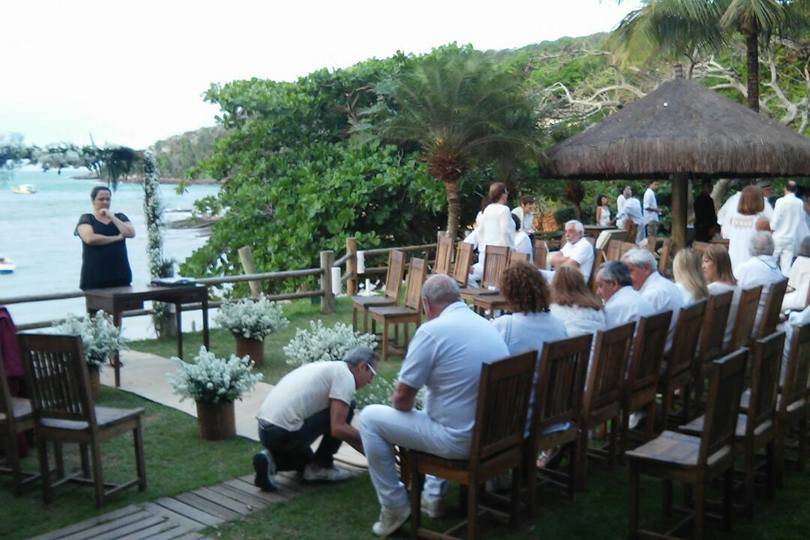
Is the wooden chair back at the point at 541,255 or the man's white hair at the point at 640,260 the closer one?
the man's white hair at the point at 640,260

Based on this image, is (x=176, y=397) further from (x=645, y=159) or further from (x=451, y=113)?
(x=451, y=113)

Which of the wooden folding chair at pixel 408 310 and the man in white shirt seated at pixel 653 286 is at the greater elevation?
the man in white shirt seated at pixel 653 286

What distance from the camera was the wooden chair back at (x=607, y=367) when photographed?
15.6ft

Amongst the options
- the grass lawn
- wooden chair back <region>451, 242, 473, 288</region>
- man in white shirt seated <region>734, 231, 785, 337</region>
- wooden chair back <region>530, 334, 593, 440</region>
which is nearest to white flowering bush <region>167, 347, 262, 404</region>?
the grass lawn

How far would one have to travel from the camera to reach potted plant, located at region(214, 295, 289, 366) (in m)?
8.27

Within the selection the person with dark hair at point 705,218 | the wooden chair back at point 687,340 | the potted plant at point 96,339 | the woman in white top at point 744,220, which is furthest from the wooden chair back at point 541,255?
the potted plant at point 96,339

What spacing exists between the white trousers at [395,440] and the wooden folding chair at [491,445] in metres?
0.06

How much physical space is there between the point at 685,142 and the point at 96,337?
7.96 metres

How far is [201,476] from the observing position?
525cm

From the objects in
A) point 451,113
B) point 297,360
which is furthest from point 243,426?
point 451,113

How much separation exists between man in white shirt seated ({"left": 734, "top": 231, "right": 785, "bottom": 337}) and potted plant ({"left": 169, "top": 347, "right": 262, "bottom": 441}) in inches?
146

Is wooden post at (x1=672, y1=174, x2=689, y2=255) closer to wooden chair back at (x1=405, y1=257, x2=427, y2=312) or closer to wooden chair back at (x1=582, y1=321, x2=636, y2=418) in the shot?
wooden chair back at (x1=405, y1=257, x2=427, y2=312)

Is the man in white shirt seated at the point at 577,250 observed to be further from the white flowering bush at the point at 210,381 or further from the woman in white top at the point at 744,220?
the white flowering bush at the point at 210,381

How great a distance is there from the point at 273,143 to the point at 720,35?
9.16 meters
